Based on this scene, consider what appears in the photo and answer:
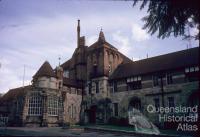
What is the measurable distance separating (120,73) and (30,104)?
1581cm

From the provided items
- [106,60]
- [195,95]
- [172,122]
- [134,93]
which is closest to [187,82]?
[195,95]

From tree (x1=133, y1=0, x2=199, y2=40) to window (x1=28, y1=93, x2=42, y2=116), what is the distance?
29.3 m

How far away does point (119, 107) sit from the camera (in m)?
35.8

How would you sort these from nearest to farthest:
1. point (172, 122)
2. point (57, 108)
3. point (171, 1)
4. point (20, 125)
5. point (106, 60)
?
1. point (171, 1)
2. point (172, 122)
3. point (20, 125)
4. point (57, 108)
5. point (106, 60)

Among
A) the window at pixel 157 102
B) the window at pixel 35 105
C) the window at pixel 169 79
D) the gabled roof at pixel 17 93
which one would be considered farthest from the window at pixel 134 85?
the gabled roof at pixel 17 93

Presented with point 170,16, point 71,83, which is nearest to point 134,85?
point 71,83

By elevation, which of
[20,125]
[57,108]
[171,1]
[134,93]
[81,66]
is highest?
[81,66]

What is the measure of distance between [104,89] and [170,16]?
30.1 m

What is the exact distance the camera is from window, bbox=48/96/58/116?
3572cm

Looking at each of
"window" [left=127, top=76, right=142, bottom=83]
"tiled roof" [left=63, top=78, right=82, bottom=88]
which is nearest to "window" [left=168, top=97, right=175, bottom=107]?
"window" [left=127, top=76, right=142, bottom=83]

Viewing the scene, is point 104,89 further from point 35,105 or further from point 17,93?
point 17,93

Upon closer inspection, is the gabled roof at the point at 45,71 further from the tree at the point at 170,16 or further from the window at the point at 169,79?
the tree at the point at 170,16

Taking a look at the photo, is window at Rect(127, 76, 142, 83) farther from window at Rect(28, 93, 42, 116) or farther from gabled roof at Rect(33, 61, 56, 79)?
window at Rect(28, 93, 42, 116)

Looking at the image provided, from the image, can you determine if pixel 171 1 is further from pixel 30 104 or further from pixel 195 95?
pixel 30 104
